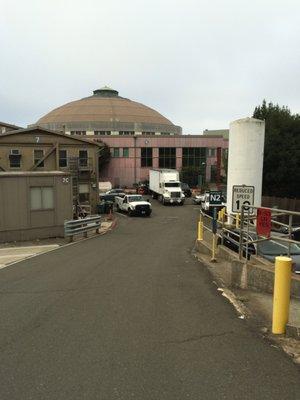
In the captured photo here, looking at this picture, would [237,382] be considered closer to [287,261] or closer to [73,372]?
[73,372]

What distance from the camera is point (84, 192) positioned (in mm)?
46844

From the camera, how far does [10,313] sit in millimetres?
7961

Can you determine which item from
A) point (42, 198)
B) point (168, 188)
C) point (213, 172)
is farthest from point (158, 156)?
point (42, 198)

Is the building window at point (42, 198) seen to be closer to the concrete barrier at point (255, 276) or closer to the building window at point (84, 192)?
the concrete barrier at point (255, 276)

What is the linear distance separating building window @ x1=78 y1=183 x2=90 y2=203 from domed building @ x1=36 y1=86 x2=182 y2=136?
5475cm

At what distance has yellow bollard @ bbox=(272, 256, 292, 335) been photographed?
6.42m

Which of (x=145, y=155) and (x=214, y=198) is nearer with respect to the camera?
(x=214, y=198)

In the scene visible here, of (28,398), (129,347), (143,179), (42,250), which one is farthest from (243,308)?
(143,179)

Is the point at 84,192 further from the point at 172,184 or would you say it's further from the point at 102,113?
the point at 102,113

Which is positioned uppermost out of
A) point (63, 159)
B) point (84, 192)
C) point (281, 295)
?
point (63, 159)

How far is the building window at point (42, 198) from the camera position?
2303cm

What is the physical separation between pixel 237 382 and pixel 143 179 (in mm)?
76390

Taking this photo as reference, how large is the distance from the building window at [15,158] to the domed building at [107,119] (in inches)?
2205

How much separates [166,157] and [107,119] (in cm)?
2912
